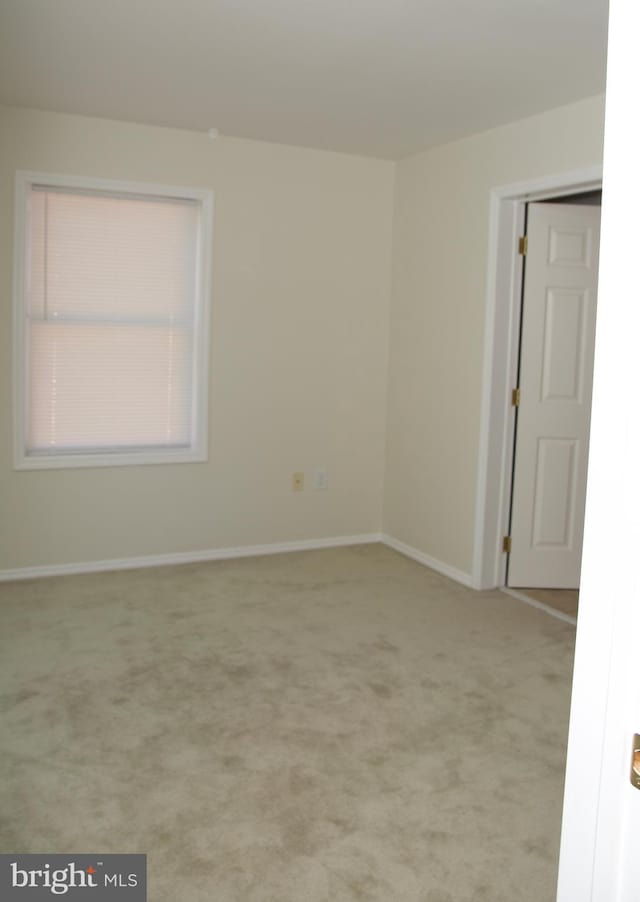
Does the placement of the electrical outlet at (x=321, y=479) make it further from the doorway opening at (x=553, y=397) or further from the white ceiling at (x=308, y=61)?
the white ceiling at (x=308, y=61)

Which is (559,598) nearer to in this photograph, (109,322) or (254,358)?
(254,358)


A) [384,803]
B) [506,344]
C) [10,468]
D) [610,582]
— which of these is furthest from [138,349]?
[610,582]

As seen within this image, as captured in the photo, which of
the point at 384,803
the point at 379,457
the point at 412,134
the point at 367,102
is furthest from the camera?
the point at 379,457

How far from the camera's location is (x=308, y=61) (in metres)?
3.42

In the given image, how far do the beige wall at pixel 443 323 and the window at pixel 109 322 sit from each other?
1.29m

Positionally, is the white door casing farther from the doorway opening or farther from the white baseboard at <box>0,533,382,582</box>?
the white baseboard at <box>0,533,382,582</box>

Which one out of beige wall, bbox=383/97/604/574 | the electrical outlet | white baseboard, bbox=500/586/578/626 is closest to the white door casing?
white baseboard, bbox=500/586/578/626

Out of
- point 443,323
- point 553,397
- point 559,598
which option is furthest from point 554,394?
point 559,598

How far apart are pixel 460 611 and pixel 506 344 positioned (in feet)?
4.86

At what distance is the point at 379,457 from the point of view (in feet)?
18.1

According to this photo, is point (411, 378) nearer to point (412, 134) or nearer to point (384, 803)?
point (412, 134)

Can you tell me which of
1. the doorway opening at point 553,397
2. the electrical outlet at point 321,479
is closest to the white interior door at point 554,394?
the doorway opening at point 553,397

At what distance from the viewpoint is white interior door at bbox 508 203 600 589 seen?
14.5ft

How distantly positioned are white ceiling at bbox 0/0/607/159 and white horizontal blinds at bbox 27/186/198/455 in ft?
1.82
